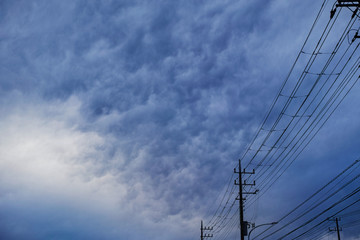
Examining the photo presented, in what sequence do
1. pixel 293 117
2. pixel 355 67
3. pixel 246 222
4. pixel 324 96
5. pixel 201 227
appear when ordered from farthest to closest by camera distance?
1. pixel 201 227
2. pixel 246 222
3. pixel 293 117
4. pixel 324 96
5. pixel 355 67

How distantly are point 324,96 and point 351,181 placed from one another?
23.4ft

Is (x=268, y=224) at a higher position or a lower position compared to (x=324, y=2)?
lower

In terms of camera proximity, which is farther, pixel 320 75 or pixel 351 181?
pixel 351 181

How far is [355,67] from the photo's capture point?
44.3ft

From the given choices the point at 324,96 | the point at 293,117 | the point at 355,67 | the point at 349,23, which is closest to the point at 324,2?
the point at 349,23

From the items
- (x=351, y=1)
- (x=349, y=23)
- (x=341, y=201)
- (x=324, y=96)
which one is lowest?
(x=341, y=201)

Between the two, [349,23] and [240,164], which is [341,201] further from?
[240,164]

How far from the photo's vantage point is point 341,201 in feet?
61.8

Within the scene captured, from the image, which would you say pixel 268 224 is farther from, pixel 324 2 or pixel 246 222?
pixel 324 2

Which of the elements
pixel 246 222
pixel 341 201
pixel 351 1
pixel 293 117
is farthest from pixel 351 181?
pixel 246 222

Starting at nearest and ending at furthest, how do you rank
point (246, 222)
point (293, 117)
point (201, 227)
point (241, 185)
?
point (293, 117), point (246, 222), point (241, 185), point (201, 227)

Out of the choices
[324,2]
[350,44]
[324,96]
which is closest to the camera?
[324,2]

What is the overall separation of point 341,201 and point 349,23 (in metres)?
11.2

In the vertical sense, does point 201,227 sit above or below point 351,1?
below
